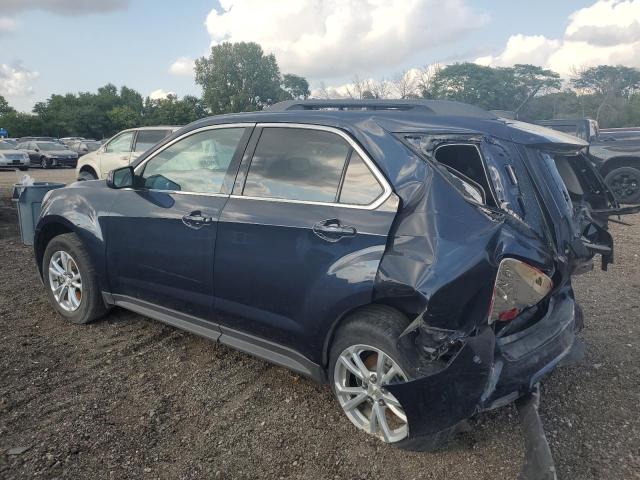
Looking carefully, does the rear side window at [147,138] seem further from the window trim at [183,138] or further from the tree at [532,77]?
the tree at [532,77]

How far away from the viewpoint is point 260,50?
237 ft

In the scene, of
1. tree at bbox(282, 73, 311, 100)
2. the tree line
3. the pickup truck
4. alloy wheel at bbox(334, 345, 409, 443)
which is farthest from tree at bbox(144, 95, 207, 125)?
alloy wheel at bbox(334, 345, 409, 443)

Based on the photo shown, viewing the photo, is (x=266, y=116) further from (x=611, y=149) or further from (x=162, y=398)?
(x=611, y=149)

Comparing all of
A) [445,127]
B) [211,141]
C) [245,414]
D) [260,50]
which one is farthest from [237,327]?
[260,50]

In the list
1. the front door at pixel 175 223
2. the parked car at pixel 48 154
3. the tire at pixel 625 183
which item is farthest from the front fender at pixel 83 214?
the parked car at pixel 48 154

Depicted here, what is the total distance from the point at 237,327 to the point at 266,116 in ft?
4.44

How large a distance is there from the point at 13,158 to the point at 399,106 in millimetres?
25285

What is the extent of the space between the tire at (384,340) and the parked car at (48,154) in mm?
27217

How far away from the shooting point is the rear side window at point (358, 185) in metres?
2.74

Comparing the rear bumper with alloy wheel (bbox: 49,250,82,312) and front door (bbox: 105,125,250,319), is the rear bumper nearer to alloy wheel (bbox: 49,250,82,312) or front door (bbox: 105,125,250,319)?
front door (bbox: 105,125,250,319)

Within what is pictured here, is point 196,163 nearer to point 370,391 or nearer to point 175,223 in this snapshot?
point 175,223

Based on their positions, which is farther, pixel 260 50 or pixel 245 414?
pixel 260 50

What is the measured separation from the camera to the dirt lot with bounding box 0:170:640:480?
259 centimetres

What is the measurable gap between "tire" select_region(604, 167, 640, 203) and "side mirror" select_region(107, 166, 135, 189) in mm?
10398
